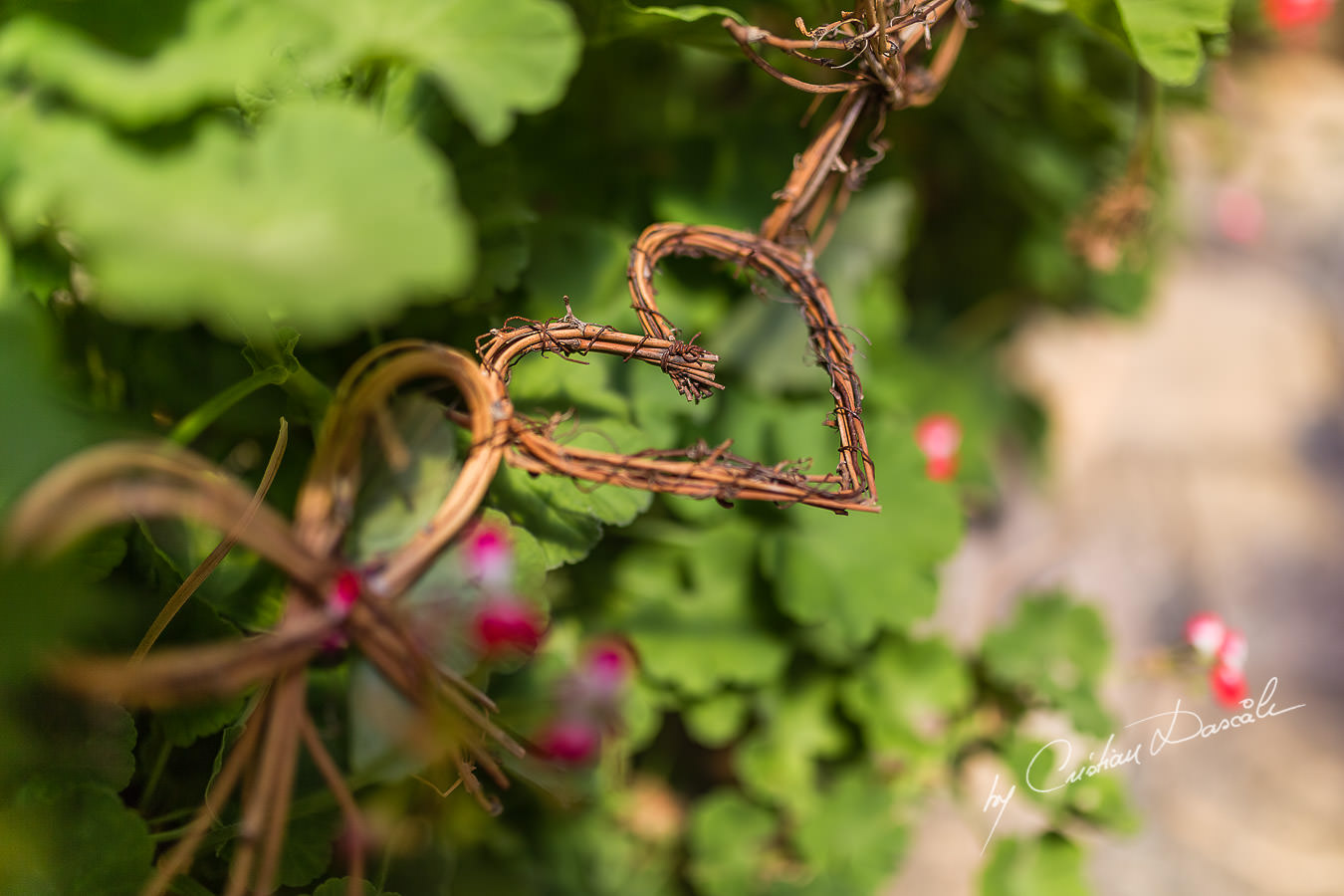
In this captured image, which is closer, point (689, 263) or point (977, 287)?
point (689, 263)

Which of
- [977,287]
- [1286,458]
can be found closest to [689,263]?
[977,287]

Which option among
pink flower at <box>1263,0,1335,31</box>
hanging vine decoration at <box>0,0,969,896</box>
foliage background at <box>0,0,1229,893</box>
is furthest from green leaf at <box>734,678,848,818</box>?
pink flower at <box>1263,0,1335,31</box>

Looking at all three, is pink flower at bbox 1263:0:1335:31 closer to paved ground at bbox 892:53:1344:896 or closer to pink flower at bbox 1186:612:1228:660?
paved ground at bbox 892:53:1344:896

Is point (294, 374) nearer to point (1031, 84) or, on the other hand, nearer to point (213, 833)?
point (213, 833)

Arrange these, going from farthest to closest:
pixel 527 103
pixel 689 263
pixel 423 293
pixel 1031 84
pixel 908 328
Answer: pixel 908 328
pixel 1031 84
pixel 689 263
pixel 527 103
pixel 423 293
